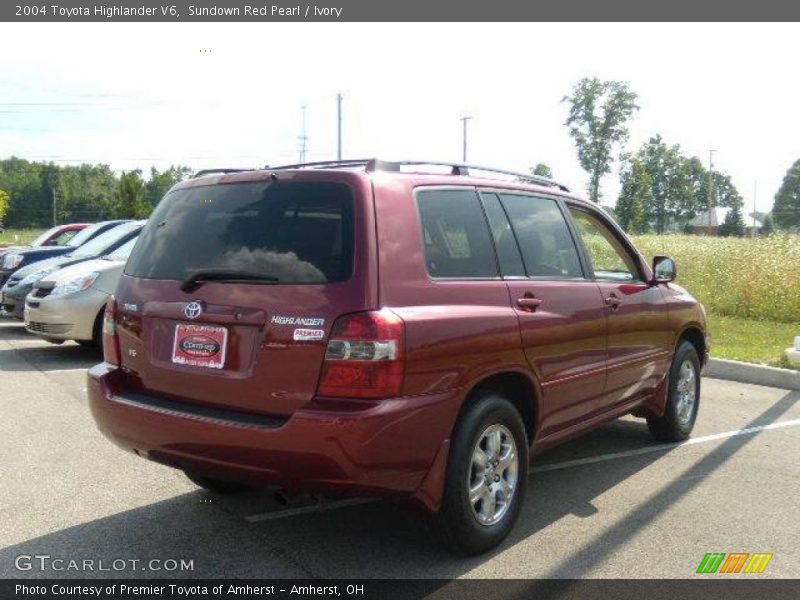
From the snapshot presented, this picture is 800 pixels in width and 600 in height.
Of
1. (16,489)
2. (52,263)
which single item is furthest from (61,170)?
(16,489)

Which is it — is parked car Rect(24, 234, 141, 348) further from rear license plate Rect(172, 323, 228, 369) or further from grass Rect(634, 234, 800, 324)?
grass Rect(634, 234, 800, 324)

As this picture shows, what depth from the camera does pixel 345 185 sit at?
11.2 ft

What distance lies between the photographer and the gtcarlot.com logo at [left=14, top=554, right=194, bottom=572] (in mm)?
3484

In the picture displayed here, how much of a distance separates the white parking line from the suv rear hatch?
2.47 metres

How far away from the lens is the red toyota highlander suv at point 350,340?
316 cm

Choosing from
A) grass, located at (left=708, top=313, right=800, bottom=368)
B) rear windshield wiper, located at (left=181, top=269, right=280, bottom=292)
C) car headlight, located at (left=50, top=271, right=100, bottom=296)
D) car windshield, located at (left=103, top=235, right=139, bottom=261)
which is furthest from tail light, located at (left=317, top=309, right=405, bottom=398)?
car windshield, located at (left=103, top=235, right=139, bottom=261)

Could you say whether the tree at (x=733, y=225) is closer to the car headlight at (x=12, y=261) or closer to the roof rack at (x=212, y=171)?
the car headlight at (x=12, y=261)

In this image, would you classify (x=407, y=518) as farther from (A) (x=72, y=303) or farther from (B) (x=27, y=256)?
(B) (x=27, y=256)

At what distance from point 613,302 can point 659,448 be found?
1538 mm

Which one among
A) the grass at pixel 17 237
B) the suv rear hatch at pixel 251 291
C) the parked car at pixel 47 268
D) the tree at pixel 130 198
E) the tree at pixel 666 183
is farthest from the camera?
the tree at pixel 666 183

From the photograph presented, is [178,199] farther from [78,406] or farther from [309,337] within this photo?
[78,406]

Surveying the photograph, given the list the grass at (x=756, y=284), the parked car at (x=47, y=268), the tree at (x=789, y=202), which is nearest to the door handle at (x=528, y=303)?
the parked car at (x=47, y=268)

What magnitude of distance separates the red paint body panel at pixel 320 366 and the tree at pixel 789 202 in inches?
4762

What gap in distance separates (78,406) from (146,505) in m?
2.82
